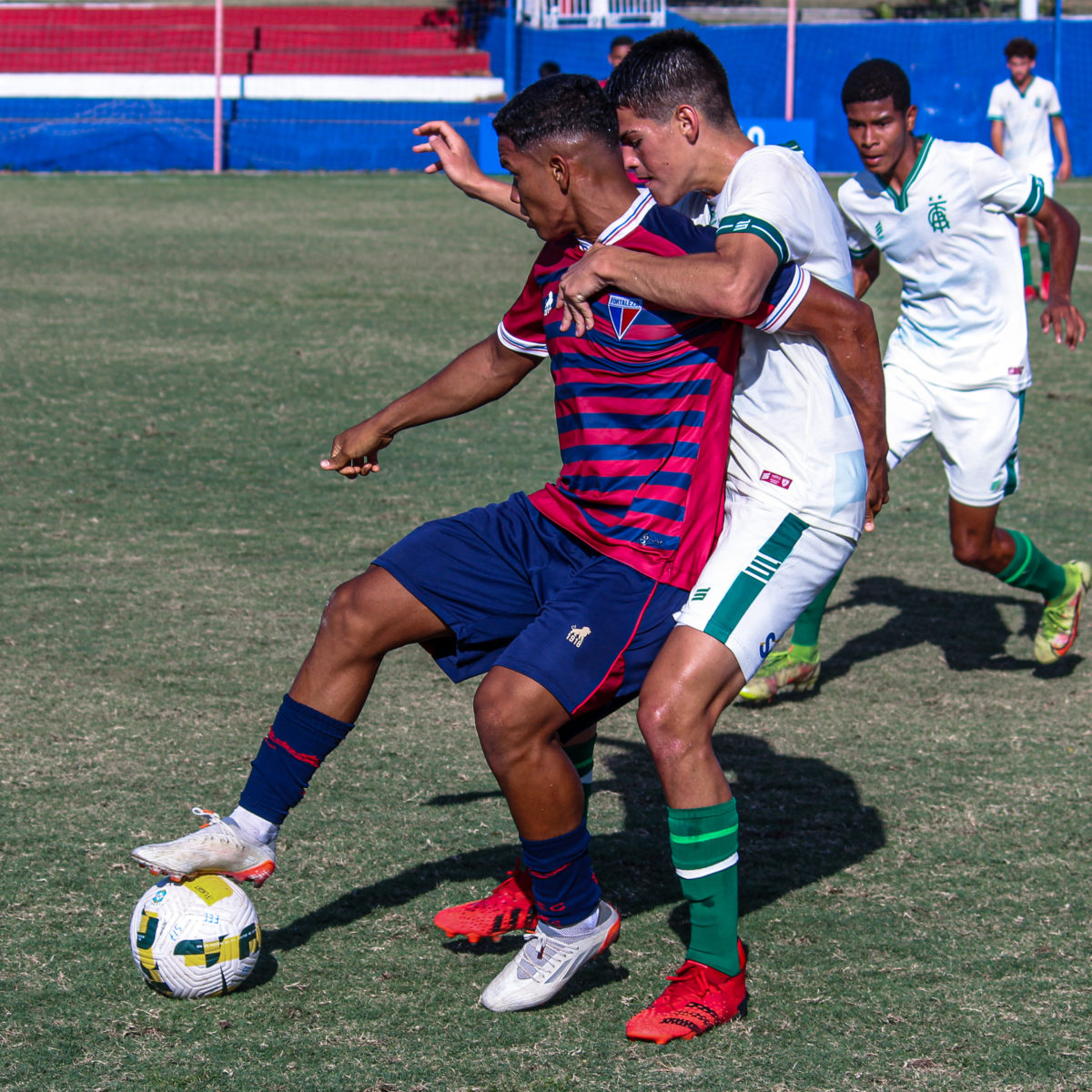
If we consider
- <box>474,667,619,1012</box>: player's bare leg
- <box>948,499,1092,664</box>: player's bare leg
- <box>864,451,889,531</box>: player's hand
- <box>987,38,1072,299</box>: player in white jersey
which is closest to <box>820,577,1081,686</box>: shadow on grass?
<box>948,499,1092,664</box>: player's bare leg

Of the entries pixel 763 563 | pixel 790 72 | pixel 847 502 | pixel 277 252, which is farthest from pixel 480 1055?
pixel 790 72

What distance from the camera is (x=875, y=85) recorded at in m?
5.67

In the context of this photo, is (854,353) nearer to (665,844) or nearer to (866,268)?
(665,844)

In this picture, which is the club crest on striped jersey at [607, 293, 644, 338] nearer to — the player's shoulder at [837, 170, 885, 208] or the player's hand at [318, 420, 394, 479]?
the player's hand at [318, 420, 394, 479]

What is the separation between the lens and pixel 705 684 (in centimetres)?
339

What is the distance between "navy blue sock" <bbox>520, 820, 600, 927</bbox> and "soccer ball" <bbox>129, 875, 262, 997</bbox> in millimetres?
645

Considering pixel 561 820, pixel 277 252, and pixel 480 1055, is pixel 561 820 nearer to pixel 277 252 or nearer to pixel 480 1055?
pixel 480 1055

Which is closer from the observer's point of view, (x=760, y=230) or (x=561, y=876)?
(x=760, y=230)

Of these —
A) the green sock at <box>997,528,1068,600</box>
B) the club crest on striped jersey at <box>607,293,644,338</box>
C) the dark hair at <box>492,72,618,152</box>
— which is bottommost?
the green sock at <box>997,528,1068,600</box>

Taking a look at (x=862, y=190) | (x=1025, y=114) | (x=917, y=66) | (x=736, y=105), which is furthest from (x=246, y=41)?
(x=862, y=190)

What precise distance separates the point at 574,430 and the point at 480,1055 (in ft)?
4.52

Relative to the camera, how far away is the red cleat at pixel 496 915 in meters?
3.77

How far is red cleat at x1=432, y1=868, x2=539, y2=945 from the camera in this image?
377 centimetres

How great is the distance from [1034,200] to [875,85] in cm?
82
